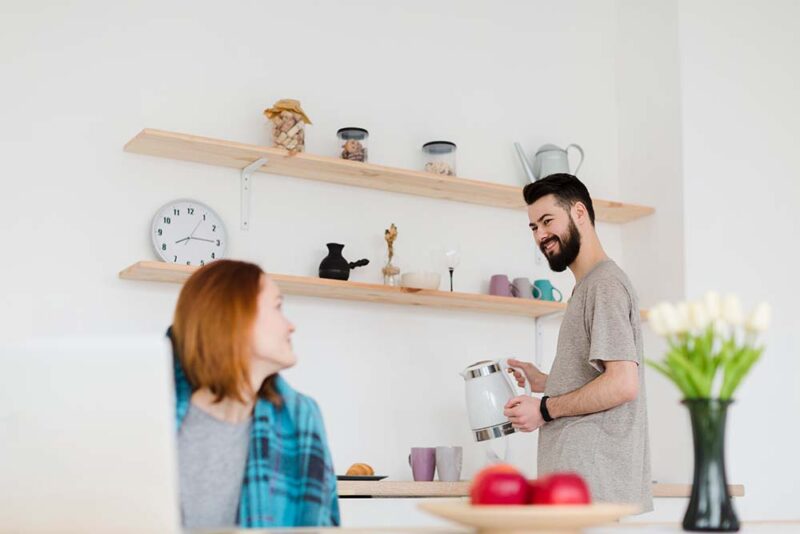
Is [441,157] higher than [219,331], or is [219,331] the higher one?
[441,157]

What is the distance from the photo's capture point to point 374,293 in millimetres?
3551

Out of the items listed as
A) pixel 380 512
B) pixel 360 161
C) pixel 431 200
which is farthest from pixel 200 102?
pixel 380 512

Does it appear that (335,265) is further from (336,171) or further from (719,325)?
(719,325)

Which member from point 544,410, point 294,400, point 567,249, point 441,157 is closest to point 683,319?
point 294,400

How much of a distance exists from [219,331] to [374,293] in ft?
6.10

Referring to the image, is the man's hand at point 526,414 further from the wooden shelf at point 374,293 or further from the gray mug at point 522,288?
the gray mug at point 522,288

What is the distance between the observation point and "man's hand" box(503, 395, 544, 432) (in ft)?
9.07

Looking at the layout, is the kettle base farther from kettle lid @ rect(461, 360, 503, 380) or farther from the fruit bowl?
the fruit bowl

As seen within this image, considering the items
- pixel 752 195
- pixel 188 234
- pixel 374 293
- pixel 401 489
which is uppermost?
pixel 752 195

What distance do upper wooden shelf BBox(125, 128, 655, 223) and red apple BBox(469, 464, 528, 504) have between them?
6.99 ft

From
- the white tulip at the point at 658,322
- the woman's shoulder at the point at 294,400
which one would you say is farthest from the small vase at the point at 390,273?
the white tulip at the point at 658,322

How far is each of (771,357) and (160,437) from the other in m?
3.25

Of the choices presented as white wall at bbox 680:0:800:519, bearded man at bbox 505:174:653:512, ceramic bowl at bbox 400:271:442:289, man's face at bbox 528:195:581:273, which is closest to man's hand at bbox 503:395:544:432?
bearded man at bbox 505:174:653:512

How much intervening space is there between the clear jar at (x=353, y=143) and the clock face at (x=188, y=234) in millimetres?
482
